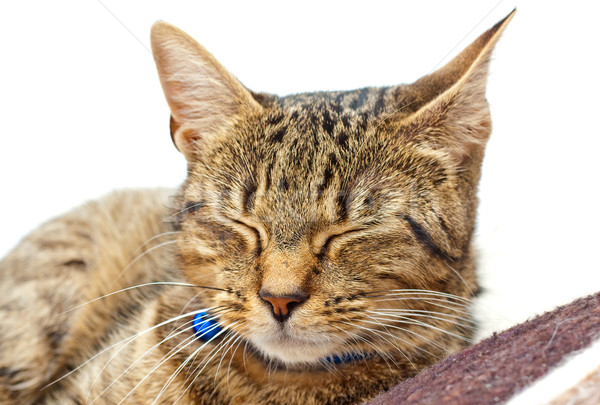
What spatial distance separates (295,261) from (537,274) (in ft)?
2.56

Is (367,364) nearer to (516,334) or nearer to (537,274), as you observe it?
(516,334)

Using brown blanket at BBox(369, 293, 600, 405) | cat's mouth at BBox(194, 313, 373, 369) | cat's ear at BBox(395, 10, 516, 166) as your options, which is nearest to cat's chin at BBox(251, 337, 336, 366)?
cat's mouth at BBox(194, 313, 373, 369)

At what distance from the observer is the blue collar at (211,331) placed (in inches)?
40.2

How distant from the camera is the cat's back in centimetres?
134

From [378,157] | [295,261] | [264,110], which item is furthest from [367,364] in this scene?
[264,110]

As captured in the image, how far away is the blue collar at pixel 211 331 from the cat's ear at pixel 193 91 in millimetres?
340

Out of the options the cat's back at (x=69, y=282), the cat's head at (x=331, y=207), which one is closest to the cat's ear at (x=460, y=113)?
the cat's head at (x=331, y=207)

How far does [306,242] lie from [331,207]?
0.08m

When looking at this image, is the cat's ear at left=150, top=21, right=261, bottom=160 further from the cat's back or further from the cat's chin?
the cat's chin

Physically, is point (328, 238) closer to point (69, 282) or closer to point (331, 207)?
point (331, 207)

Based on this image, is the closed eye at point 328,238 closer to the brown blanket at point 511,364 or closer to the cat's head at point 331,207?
the cat's head at point 331,207

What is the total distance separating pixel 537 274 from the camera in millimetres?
1401

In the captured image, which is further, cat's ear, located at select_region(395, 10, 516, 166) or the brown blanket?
cat's ear, located at select_region(395, 10, 516, 166)

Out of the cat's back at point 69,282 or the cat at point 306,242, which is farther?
the cat's back at point 69,282
